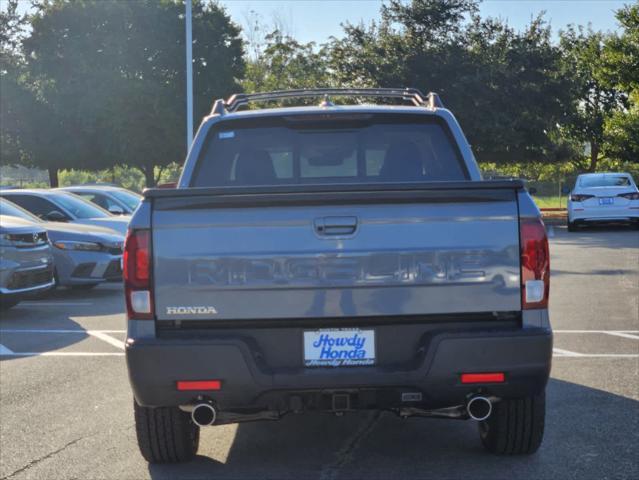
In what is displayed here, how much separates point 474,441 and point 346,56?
3735 cm

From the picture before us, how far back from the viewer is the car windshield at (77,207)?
16.9m

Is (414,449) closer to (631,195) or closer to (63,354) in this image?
(63,354)

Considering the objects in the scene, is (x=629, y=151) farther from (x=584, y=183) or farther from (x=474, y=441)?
(x=474, y=441)

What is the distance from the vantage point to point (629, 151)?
44.6 meters

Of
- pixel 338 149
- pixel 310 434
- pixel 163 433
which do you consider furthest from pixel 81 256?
pixel 163 433

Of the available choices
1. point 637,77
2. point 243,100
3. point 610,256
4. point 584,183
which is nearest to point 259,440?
point 243,100

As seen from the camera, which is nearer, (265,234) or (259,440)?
(265,234)

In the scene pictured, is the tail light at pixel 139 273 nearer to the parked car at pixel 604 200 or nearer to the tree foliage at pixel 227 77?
the parked car at pixel 604 200

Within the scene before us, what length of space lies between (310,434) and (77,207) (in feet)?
38.4

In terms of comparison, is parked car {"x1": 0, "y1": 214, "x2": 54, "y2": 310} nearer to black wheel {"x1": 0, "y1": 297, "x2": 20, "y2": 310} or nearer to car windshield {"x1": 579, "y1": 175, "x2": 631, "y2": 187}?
black wheel {"x1": 0, "y1": 297, "x2": 20, "y2": 310}

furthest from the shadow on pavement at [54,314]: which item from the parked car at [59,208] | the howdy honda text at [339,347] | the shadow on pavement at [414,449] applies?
the howdy honda text at [339,347]

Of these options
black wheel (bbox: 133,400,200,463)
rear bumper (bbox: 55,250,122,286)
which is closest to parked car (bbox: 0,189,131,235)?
rear bumper (bbox: 55,250,122,286)

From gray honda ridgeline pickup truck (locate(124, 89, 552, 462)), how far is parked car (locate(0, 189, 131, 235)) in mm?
11515

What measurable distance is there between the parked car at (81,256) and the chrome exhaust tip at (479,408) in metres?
10.6
